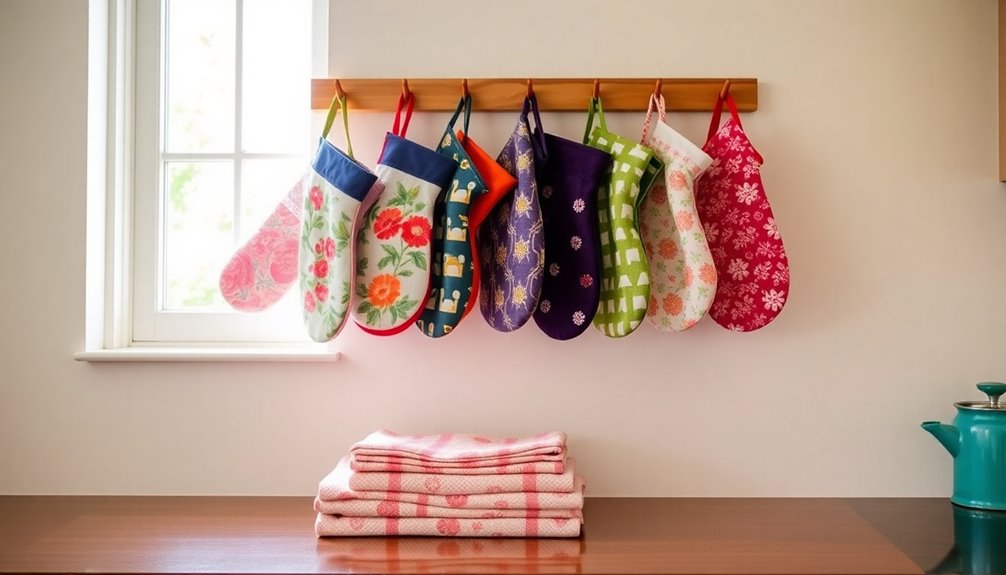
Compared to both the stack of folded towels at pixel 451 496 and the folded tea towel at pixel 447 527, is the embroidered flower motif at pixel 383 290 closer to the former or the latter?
the stack of folded towels at pixel 451 496

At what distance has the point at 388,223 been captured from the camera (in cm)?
131

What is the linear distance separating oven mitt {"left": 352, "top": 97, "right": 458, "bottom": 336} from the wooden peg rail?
0.14 metres

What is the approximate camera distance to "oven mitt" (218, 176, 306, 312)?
139 cm

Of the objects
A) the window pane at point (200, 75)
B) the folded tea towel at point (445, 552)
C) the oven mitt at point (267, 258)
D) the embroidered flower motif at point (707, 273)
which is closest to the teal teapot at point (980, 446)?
the embroidered flower motif at point (707, 273)

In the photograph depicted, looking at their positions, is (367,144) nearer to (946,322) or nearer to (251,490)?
(251,490)

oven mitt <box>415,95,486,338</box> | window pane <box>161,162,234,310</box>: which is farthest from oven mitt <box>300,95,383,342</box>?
window pane <box>161,162,234,310</box>

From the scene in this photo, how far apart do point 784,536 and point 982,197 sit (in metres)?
0.71

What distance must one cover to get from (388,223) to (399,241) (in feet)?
0.12

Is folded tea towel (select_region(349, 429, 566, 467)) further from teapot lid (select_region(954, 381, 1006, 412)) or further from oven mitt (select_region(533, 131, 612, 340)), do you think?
teapot lid (select_region(954, 381, 1006, 412))

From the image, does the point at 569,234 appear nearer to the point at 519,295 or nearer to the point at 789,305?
the point at 519,295

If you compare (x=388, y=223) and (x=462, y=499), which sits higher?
(x=388, y=223)

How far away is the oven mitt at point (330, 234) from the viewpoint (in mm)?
1281

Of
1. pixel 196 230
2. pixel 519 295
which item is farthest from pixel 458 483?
pixel 196 230

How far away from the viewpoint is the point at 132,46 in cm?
156
